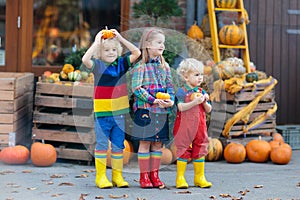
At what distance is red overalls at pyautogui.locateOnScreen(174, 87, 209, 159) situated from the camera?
16.8 feet

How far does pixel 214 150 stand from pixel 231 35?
155 cm

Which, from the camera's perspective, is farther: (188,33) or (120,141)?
(188,33)

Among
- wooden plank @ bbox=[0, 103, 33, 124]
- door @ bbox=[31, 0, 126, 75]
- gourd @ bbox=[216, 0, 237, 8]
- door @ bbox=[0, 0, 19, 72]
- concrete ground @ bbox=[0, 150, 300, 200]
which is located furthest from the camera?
door @ bbox=[31, 0, 126, 75]

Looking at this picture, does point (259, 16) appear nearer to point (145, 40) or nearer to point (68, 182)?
point (145, 40)

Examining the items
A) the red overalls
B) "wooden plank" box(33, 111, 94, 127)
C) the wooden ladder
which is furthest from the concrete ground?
the wooden ladder

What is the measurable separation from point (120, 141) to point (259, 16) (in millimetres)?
3876

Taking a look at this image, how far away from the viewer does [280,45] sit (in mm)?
8297

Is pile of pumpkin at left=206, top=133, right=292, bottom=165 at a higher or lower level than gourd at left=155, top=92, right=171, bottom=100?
lower

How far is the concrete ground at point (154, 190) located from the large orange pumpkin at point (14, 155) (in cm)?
7

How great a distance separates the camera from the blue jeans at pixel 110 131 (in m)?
5.11

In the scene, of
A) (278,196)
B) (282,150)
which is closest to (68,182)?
(278,196)

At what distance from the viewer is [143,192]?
5.04 m

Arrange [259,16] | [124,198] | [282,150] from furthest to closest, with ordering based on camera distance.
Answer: [259,16] → [282,150] → [124,198]

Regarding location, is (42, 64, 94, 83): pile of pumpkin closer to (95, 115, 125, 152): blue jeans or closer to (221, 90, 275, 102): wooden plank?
(95, 115, 125, 152): blue jeans
